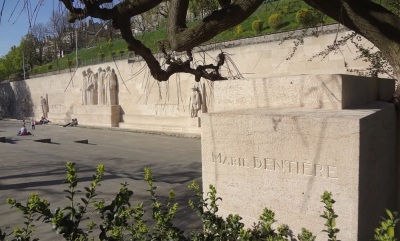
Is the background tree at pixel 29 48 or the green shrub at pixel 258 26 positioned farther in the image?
the green shrub at pixel 258 26

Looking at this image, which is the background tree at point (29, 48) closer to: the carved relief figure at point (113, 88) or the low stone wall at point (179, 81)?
the low stone wall at point (179, 81)

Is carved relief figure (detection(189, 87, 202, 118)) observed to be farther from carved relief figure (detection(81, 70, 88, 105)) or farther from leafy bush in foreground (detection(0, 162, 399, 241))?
leafy bush in foreground (detection(0, 162, 399, 241))

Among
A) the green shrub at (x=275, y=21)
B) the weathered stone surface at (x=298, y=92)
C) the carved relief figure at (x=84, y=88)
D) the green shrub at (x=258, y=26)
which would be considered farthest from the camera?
the carved relief figure at (x=84, y=88)

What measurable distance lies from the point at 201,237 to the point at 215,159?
754 millimetres

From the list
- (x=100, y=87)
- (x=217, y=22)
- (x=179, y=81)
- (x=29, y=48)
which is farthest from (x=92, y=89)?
(x=217, y=22)

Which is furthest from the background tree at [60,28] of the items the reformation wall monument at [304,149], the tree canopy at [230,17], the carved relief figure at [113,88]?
the carved relief figure at [113,88]

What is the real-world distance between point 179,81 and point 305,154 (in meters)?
2.10

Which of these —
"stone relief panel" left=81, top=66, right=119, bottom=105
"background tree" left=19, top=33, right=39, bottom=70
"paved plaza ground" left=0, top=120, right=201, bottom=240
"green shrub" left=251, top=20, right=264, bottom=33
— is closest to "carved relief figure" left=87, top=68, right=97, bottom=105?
"stone relief panel" left=81, top=66, right=119, bottom=105

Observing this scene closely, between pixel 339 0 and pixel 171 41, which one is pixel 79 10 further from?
pixel 339 0

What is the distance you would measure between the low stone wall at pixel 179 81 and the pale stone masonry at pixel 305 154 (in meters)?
1.57

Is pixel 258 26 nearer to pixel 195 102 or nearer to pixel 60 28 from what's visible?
pixel 195 102

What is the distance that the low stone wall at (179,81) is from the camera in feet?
41.0

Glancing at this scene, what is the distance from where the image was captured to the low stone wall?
12.5m

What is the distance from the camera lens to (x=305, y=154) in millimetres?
2469
